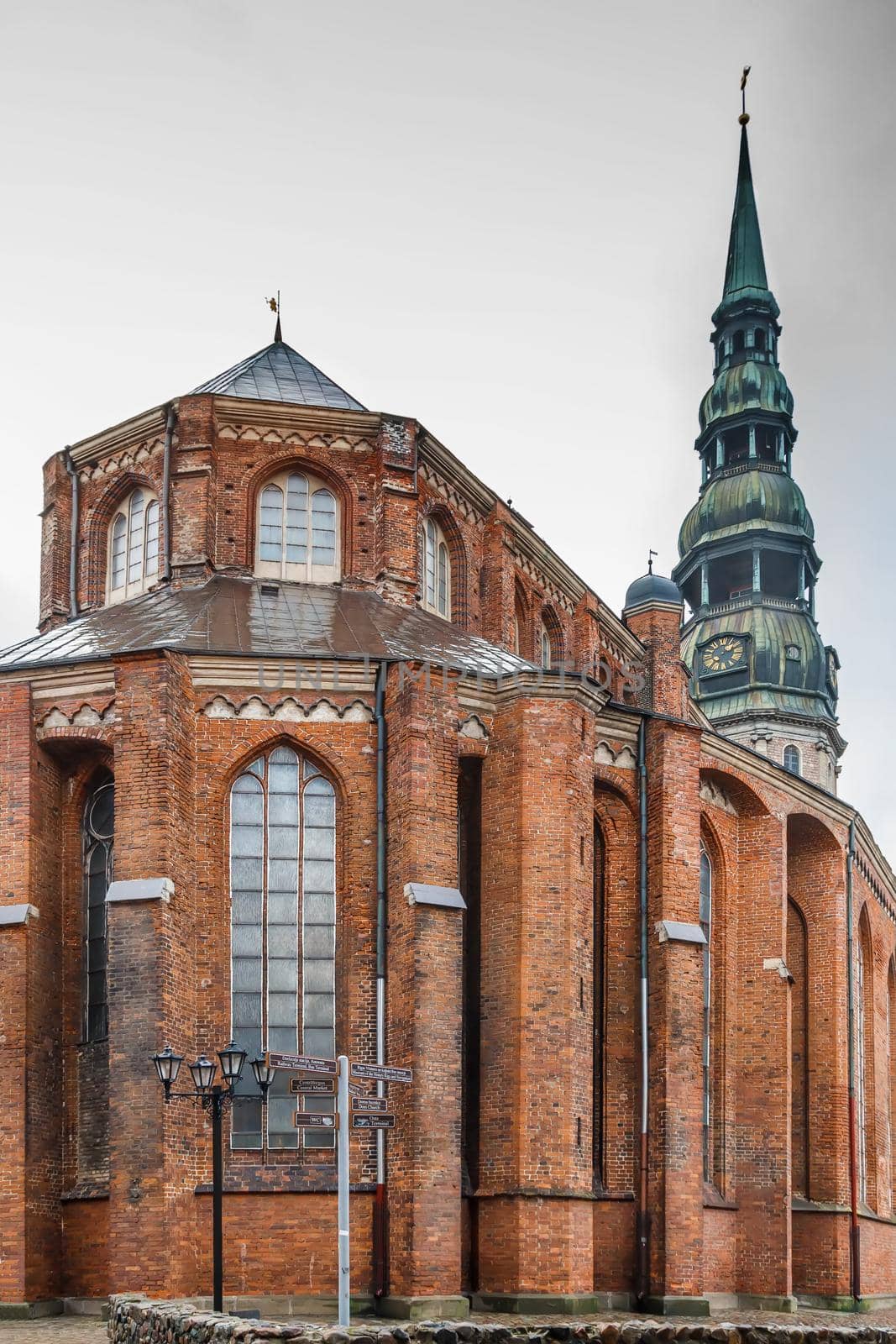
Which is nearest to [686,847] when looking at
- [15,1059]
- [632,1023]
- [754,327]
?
[632,1023]

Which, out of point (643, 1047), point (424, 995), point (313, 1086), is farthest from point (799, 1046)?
point (313, 1086)

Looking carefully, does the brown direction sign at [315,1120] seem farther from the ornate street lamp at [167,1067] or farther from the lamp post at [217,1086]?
the ornate street lamp at [167,1067]

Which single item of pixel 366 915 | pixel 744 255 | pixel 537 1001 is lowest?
pixel 537 1001

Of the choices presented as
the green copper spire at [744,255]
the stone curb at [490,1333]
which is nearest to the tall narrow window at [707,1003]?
the stone curb at [490,1333]

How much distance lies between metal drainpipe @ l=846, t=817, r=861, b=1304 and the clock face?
31.4m

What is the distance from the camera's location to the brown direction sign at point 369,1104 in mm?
21809

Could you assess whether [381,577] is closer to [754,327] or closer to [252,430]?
[252,430]

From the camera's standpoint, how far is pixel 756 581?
67.1 meters

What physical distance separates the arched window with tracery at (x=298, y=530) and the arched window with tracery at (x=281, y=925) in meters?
6.04

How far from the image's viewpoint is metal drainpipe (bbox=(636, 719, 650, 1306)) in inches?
1048

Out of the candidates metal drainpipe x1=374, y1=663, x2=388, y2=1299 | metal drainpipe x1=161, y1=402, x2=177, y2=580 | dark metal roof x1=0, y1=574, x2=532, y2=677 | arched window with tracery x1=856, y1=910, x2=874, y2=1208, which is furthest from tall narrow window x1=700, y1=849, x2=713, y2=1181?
metal drainpipe x1=161, y1=402, x2=177, y2=580

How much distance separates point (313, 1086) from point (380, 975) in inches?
76.3

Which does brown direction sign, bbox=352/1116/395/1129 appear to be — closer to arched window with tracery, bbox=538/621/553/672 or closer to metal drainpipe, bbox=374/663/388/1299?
metal drainpipe, bbox=374/663/388/1299

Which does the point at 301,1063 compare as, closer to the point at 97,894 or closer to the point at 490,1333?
the point at 490,1333
